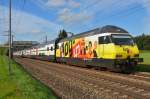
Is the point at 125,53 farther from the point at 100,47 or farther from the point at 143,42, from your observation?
the point at 143,42

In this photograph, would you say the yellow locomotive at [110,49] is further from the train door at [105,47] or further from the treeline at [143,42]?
the treeline at [143,42]

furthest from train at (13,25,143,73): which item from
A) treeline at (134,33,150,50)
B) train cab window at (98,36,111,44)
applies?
treeline at (134,33,150,50)

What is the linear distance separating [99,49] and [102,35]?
1.17m

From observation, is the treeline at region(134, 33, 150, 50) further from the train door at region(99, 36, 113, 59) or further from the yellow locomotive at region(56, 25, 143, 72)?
the train door at region(99, 36, 113, 59)

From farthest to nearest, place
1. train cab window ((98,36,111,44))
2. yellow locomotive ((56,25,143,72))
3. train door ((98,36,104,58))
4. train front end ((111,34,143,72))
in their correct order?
1. train door ((98,36,104,58))
2. train cab window ((98,36,111,44))
3. yellow locomotive ((56,25,143,72))
4. train front end ((111,34,143,72))

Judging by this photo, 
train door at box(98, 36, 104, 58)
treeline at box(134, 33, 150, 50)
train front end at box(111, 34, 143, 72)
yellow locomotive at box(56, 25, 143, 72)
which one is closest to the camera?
train front end at box(111, 34, 143, 72)

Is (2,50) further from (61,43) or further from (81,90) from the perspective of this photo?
(81,90)

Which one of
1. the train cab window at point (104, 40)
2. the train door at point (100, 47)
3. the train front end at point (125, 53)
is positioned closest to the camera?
the train front end at point (125, 53)

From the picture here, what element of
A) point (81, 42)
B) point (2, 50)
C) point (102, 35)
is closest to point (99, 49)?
point (102, 35)

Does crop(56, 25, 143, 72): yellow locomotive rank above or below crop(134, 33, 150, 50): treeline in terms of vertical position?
below

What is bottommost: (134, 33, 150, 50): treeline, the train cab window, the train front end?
the train front end

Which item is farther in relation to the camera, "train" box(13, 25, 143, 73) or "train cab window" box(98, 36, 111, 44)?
"train cab window" box(98, 36, 111, 44)

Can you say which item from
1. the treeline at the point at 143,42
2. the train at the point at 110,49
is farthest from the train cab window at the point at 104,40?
the treeline at the point at 143,42

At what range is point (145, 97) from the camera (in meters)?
12.1
